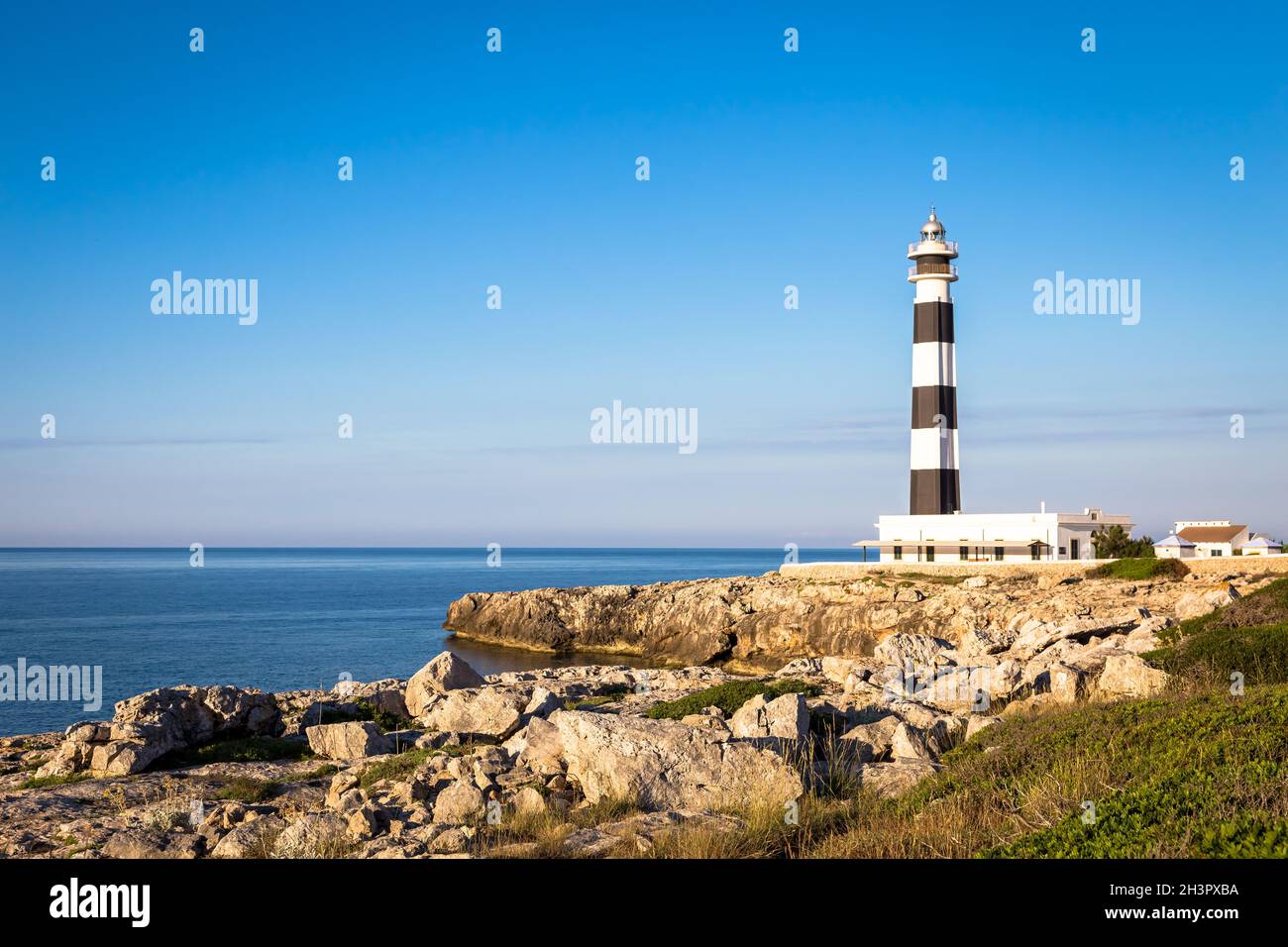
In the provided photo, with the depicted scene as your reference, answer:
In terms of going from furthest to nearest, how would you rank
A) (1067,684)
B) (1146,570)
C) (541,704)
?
(1146,570), (541,704), (1067,684)

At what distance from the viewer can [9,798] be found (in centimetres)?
1467

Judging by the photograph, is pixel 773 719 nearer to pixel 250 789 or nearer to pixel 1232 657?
pixel 250 789

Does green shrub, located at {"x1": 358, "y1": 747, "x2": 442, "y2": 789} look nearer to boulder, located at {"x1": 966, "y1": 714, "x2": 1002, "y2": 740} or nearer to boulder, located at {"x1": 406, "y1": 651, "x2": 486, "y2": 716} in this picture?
boulder, located at {"x1": 406, "y1": 651, "x2": 486, "y2": 716}

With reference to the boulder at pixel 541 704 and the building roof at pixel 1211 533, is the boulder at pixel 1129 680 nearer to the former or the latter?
the boulder at pixel 541 704

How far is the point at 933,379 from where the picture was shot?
5575 cm

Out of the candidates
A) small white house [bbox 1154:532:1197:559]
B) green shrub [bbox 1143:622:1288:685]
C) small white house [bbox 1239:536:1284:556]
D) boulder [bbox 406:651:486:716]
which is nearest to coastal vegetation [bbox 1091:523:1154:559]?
small white house [bbox 1154:532:1197:559]

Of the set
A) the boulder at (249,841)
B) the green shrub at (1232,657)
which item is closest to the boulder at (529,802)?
the boulder at (249,841)

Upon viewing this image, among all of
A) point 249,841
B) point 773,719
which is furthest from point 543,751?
point 249,841

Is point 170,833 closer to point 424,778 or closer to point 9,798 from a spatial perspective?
point 424,778

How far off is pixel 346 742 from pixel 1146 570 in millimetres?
41118

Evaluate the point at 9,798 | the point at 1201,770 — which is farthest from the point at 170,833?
the point at 1201,770

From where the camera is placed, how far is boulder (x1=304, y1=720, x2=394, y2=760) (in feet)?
58.6

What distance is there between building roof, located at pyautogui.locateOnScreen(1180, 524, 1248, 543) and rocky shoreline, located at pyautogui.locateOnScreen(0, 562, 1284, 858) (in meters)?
42.4
